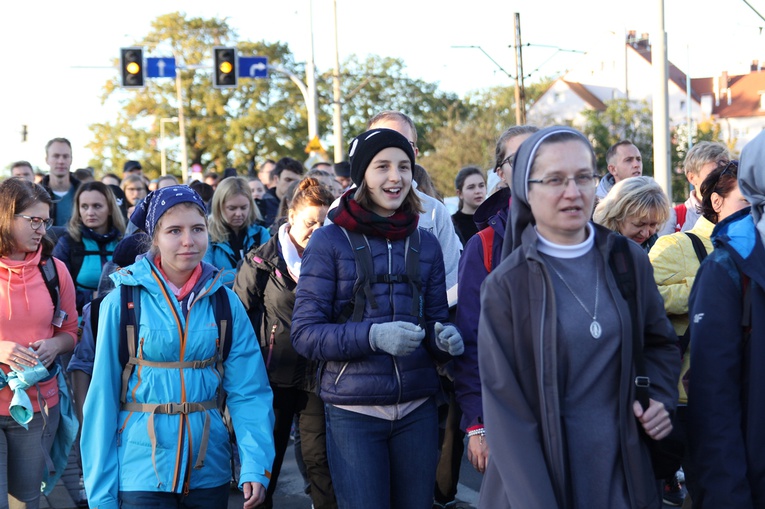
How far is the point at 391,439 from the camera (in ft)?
13.7

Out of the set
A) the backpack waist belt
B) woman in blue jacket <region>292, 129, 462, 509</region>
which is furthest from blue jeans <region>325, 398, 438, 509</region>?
the backpack waist belt

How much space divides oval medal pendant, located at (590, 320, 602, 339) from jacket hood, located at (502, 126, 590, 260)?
37 cm

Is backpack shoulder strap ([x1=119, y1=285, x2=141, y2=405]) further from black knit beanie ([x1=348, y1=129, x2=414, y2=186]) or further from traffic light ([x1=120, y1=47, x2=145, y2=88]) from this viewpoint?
traffic light ([x1=120, y1=47, x2=145, y2=88])

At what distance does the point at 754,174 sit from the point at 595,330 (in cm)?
81

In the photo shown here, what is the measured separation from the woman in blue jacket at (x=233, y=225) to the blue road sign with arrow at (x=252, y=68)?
16371 mm

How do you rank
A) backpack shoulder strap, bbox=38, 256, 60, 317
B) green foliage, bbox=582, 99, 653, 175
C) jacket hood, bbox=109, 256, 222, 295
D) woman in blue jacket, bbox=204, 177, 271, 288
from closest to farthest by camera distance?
1. jacket hood, bbox=109, 256, 222, 295
2. backpack shoulder strap, bbox=38, 256, 60, 317
3. woman in blue jacket, bbox=204, 177, 271, 288
4. green foliage, bbox=582, 99, 653, 175

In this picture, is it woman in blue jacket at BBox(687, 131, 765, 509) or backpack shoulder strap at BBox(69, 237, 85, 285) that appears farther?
backpack shoulder strap at BBox(69, 237, 85, 285)

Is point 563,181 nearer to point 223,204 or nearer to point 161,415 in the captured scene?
point 161,415

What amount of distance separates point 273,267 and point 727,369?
10.0 ft

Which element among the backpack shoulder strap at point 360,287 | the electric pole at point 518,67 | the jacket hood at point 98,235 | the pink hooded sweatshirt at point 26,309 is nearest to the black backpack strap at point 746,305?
the backpack shoulder strap at point 360,287

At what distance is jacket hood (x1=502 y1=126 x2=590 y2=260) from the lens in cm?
302

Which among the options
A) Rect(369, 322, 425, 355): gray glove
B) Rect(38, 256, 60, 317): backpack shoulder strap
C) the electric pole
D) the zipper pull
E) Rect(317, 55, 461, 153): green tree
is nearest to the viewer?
Rect(369, 322, 425, 355): gray glove

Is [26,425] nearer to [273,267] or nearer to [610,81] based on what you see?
[273,267]

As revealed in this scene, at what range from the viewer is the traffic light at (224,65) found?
75.0ft
